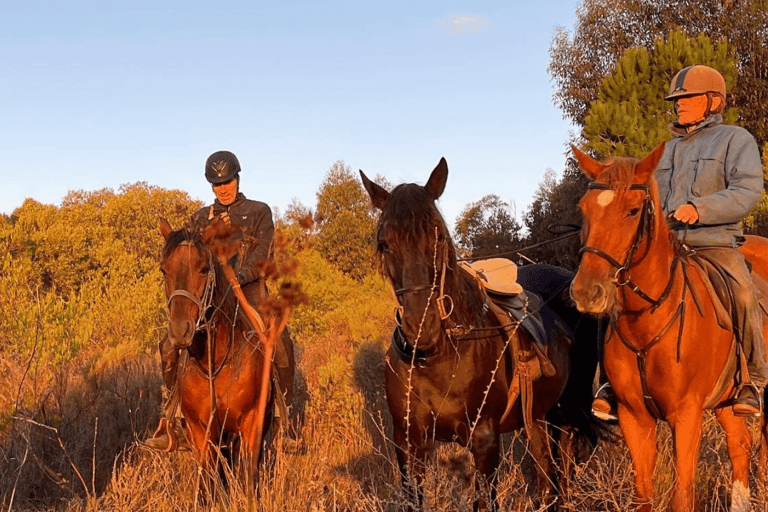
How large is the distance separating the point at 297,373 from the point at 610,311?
22.8 ft

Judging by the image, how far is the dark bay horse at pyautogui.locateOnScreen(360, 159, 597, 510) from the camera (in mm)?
3867

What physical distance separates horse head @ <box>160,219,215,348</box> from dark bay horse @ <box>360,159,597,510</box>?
128cm

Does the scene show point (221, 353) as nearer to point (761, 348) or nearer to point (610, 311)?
point (610, 311)

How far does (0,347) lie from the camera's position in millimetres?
9500

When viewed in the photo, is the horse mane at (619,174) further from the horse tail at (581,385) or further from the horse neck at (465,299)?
the horse tail at (581,385)

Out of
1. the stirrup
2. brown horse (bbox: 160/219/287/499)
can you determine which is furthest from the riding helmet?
brown horse (bbox: 160/219/287/499)

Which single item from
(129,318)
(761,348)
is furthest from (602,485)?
(129,318)

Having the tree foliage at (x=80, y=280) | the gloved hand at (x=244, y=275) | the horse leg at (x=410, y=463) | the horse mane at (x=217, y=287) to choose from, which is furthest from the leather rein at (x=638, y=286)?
the tree foliage at (x=80, y=280)

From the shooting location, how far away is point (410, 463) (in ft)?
14.3

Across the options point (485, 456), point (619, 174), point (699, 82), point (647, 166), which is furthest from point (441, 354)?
point (699, 82)

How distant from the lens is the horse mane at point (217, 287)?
4660mm

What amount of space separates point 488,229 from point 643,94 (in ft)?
31.2

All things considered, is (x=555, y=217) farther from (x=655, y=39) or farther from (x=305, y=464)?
(x=305, y=464)

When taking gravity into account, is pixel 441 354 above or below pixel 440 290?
below
